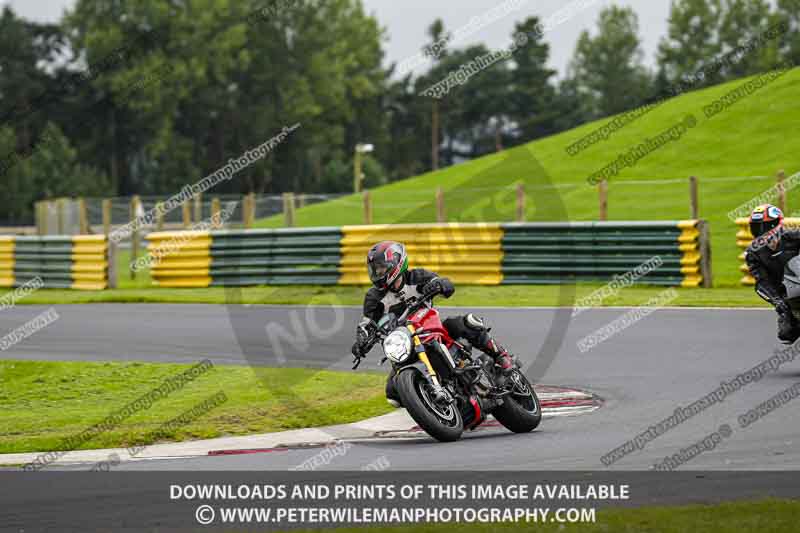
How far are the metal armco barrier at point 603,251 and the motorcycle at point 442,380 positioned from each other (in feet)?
41.1

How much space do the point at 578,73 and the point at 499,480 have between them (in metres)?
118

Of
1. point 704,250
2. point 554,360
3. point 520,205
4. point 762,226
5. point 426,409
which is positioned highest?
point 520,205

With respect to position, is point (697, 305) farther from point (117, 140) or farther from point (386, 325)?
point (117, 140)

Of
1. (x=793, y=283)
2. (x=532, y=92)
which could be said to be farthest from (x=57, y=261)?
(x=532, y=92)

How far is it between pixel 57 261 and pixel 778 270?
19.3 m

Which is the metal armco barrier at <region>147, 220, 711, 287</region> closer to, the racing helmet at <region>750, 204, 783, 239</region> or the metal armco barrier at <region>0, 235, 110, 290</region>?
the metal armco barrier at <region>0, 235, 110, 290</region>

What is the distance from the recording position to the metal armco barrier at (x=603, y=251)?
2214cm

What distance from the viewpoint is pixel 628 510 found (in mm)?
6844

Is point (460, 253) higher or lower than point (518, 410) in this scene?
higher

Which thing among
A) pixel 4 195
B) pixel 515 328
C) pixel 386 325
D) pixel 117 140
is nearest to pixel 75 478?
pixel 386 325

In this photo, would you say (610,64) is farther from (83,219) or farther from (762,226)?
(762,226)

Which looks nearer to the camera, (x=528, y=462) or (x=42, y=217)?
(x=528, y=462)

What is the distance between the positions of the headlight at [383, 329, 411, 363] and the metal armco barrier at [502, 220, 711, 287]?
13374 millimetres

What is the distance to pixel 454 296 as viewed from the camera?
22391 mm
